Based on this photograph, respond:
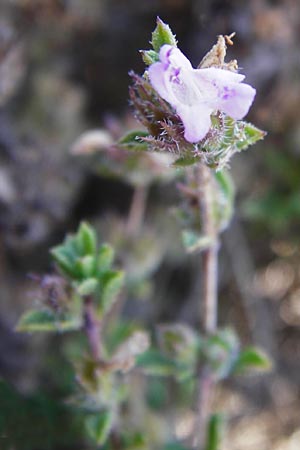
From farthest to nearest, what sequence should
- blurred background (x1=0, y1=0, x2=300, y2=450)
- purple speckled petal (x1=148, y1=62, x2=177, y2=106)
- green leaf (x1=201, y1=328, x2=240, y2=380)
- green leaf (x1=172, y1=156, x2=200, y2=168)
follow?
1. blurred background (x1=0, y1=0, x2=300, y2=450)
2. green leaf (x1=201, y1=328, x2=240, y2=380)
3. green leaf (x1=172, y1=156, x2=200, y2=168)
4. purple speckled petal (x1=148, y1=62, x2=177, y2=106)

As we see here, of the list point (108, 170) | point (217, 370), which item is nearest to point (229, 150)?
point (217, 370)

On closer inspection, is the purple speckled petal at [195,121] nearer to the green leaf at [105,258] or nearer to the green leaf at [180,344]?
the green leaf at [105,258]

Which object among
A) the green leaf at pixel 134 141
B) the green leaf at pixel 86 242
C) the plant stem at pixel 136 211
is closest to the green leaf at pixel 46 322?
the green leaf at pixel 86 242

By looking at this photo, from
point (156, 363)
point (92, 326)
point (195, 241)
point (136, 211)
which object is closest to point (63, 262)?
point (92, 326)

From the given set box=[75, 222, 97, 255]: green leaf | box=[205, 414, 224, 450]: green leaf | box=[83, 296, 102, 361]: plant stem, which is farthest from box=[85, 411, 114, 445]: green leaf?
box=[75, 222, 97, 255]: green leaf

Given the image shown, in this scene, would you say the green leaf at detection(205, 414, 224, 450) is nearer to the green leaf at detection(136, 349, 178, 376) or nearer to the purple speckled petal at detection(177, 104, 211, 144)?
the green leaf at detection(136, 349, 178, 376)

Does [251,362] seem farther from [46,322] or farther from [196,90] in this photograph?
[196,90]

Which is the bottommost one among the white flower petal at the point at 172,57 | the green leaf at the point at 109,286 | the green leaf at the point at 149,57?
the green leaf at the point at 109,286
